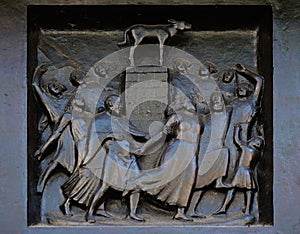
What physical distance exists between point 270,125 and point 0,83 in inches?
41.6

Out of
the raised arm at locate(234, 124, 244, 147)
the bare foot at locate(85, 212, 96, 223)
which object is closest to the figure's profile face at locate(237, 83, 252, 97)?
the raised arm at locate(234, 124, 244, 147)

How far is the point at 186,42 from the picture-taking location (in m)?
4.28

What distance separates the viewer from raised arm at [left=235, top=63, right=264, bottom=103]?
13.7 ft

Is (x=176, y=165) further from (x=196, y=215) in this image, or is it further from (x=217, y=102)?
(x=217, y=102)

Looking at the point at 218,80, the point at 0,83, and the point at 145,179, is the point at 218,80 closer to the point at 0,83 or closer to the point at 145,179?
the point at 145,179

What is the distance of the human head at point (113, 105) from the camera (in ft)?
13.7

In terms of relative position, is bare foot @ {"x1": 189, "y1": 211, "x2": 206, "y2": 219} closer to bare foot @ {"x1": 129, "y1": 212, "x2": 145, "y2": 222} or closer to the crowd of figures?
the crowd of figures

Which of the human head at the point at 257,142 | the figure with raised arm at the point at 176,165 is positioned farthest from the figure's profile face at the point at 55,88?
the human head at the point at 257,142

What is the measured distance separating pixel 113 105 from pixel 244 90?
0.52 m

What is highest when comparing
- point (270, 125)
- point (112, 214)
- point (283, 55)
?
point (283, 55)

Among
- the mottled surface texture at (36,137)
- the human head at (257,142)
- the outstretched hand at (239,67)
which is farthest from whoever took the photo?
the outstretched hand at (239,67)

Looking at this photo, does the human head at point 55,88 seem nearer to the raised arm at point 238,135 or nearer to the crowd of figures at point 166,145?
the crowd of figures at point 166,145

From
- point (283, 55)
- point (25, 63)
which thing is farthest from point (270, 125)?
point (25, 63)

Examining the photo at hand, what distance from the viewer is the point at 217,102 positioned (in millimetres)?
4195
